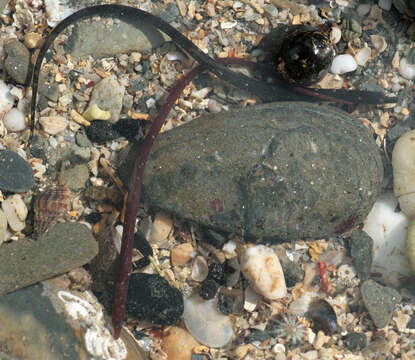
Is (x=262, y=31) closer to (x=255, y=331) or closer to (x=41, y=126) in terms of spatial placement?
(x=41, y=126)

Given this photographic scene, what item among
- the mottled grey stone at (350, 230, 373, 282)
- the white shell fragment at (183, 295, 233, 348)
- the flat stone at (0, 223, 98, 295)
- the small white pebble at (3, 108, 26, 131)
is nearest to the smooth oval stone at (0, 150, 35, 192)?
the small white pebble at (3, 108, 26, 131)

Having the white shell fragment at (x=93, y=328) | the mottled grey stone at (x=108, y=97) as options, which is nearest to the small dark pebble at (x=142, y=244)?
the white shell fragment at (x=93, y=328)

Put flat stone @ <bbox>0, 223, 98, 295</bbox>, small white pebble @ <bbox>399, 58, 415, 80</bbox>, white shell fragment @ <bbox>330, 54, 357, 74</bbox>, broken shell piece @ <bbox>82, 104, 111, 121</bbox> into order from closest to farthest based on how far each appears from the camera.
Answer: flat stone @ <bbox>0, 223, 98, 295</bbox>
broken shell piece @ <bbox>82, 104, 111, 121</bbox>
white shell fragment @ <bbox>330, 54, 357, 74</bbox>
small white pebble @ <bbox>399, 58, 415, 80</bbox>

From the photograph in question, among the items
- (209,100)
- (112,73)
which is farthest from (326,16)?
(112,73)

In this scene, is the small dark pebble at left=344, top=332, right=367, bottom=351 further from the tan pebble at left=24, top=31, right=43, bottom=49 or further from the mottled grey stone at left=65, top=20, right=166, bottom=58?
the tan pebble at left=24, top=31, right=43, bottom=49

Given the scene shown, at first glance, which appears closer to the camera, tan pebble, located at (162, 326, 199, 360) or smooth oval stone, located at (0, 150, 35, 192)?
smooth oval stone, located at (0, 150, 35, 192)

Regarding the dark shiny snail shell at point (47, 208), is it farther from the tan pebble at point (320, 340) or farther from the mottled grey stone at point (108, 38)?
the tan pebble at point (320, 340)

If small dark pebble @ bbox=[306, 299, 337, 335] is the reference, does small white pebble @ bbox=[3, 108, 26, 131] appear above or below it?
above
